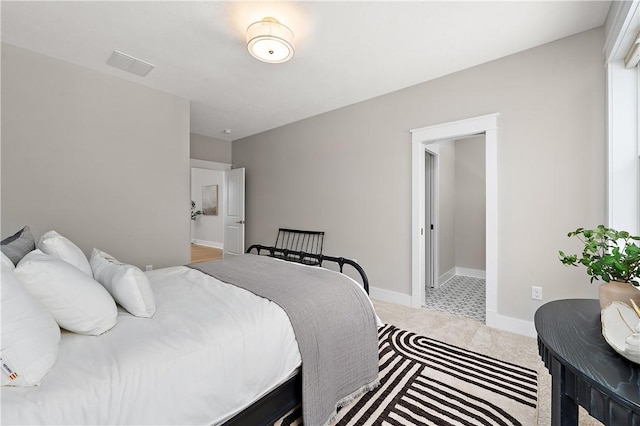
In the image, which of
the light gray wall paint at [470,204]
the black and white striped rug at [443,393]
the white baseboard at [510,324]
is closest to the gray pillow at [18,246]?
the black and white striped rug at [443,393]

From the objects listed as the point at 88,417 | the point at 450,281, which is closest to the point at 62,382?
the point at 88,417

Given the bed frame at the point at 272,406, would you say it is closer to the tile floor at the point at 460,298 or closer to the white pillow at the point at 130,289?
the white pillow at the point at 130,289

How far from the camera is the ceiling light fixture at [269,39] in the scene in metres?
2.09

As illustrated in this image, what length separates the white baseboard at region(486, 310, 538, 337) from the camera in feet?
8.45

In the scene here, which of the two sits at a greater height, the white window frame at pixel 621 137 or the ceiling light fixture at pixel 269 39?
the ceiling light fixture at pixel 269 39

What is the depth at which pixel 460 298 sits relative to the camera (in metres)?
3.69

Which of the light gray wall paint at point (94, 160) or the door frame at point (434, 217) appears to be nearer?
the light gray wall paint at point (94, 160)

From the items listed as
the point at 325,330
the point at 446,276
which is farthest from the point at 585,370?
the point at 446,276

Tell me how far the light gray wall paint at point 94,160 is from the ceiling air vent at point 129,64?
0.33 meters

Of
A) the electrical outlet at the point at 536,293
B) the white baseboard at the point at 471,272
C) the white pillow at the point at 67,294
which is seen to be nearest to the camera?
the white pillow at the point at 67,294

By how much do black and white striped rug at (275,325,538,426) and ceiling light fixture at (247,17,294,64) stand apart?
2549 millimetres

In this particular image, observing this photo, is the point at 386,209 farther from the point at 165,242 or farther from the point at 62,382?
the point at 62,382

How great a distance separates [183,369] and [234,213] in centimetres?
481

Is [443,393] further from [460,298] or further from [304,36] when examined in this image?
[304,36]
